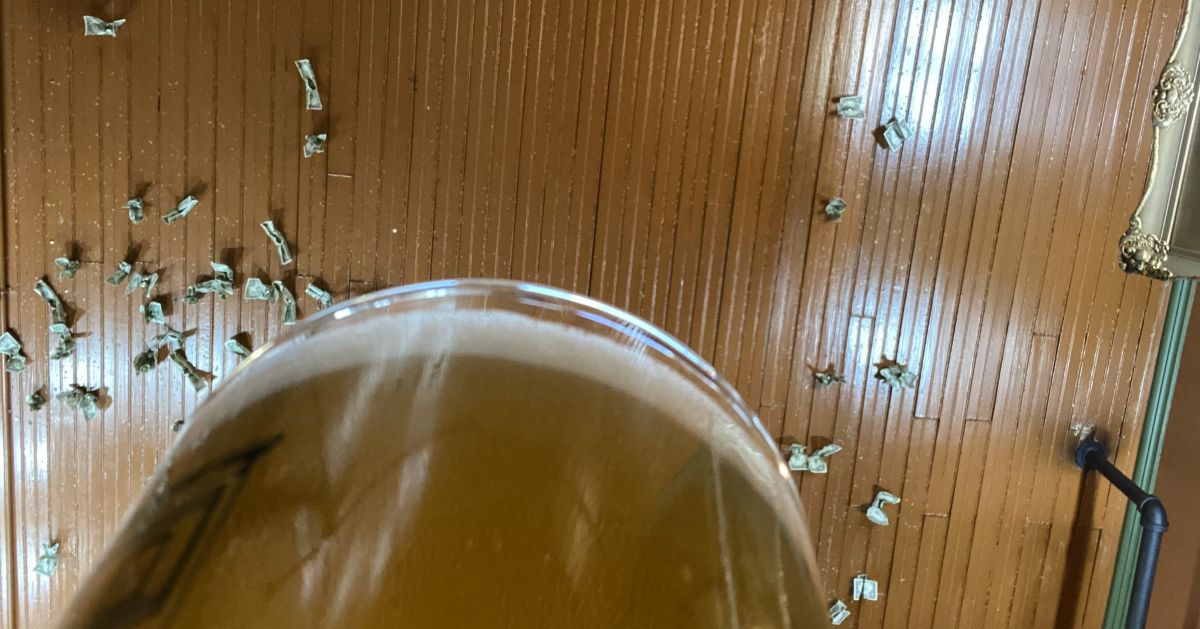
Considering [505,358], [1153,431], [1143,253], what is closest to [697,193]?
[1143,253]

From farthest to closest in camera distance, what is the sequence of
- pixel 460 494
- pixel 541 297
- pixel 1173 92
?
pixel 1173 92
pixel 541 297
pixel 460 494

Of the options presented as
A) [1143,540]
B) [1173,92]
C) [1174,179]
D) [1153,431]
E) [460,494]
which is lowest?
[1143,540]

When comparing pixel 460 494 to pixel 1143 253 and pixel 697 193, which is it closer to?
pixel 697 193

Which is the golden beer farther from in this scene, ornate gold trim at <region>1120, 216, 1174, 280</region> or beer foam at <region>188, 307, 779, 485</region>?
ornate gold trim at <region>1120, 216, 1174, 280</region>

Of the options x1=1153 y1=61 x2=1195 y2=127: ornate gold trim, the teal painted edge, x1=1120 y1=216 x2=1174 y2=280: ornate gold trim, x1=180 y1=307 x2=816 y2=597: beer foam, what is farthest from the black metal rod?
x1=180 y1=307 x2=816 y2=597: beer foam

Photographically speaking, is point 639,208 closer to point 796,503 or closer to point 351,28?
point 351,28

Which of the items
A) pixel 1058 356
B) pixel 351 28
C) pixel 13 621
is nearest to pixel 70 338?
pixel 13 621
